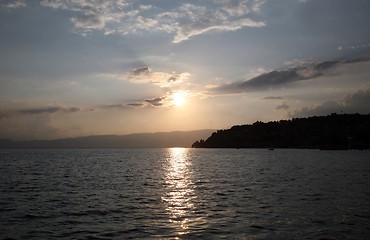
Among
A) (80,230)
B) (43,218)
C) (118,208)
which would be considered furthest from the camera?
(118,208)

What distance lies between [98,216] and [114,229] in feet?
18.7

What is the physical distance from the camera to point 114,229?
26.7 metres

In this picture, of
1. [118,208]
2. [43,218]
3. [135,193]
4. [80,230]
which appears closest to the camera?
[80,230]

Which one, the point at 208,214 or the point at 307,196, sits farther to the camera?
the point at 307,196

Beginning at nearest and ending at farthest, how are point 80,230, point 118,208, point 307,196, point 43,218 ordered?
1. point 80,230
2. point 43,218
3. point 118,208
4. point 307,196

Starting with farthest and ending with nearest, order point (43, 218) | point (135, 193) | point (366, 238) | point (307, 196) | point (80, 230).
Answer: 1. point (135, 193)
2. point (307, 196)
3. point (43, 218)
4. point (80, 230)
5. point (366, 238)

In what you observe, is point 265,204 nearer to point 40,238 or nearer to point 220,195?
point 220,195

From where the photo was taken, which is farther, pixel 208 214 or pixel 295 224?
pixel 208 214

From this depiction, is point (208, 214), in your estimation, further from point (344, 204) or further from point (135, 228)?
point (344, 204)

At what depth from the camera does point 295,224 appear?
27.9 m

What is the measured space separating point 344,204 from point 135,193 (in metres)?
27.2

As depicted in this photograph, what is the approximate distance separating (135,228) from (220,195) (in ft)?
67.4

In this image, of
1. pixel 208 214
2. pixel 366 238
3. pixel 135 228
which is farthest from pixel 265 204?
pixel 135 228

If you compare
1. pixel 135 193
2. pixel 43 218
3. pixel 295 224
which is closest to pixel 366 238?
pixel 295 224
